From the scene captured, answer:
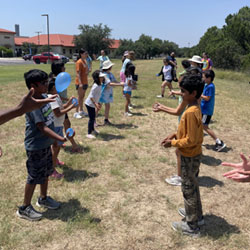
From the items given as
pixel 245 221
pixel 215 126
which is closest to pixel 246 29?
pixel 215 126

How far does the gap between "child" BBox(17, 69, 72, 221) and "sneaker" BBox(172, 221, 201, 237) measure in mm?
1713

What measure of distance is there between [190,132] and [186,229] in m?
1.20

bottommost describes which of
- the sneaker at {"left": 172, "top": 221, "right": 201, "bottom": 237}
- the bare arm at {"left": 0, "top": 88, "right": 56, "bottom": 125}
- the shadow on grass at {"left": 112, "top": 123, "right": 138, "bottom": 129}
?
the sneaker at {"left": 172, "top": 221, "right": 201, "bottom": 237}

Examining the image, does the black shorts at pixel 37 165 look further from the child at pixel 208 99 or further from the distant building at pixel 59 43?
the distant building at pixel 59 43

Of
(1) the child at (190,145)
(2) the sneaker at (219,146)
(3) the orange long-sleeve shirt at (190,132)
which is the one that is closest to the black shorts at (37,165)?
(1) the child at (190,145)

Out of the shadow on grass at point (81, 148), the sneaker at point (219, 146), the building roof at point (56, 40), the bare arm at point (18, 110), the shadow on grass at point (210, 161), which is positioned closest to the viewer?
the bare arm at point (18, 110)

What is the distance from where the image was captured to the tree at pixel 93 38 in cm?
6531

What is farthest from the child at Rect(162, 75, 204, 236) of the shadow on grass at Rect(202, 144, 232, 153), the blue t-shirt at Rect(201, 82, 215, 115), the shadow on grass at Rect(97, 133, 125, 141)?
the shadow on grass at Rect(97, 133, 125, 141)

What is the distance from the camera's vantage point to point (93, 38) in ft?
213

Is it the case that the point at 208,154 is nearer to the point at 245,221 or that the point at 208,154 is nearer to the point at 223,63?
the point at 245,221

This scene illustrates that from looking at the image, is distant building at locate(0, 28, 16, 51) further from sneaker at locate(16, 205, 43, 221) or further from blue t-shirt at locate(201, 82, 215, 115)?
sneaker at locate(16, 205, 43, 221)

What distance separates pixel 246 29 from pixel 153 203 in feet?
117

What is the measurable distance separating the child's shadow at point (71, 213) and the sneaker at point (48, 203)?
0.06 metres

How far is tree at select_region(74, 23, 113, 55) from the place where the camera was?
65.3 metres
